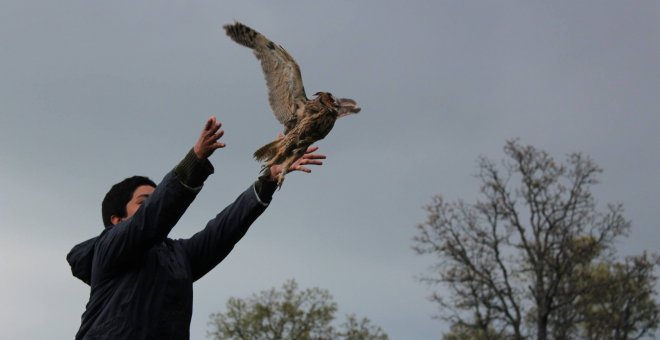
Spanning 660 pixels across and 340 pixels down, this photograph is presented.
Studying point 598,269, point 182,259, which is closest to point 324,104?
point 182,259

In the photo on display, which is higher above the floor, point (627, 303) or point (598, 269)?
point (598, 269)

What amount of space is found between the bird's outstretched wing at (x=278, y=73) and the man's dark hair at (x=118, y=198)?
94cm

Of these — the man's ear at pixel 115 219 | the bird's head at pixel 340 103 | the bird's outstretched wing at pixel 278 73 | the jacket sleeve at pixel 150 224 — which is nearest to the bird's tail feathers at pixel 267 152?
the bird's outstretched wing at pixel 278 73

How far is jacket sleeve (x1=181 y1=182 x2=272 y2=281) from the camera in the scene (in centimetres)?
585

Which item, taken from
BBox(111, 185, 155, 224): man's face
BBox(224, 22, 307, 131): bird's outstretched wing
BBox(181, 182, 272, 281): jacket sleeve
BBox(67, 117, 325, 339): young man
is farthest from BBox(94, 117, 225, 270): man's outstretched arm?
BBox(224, 22, 307, 131): bird's outstretched wing

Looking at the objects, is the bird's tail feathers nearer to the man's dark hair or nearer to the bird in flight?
the bird in flight

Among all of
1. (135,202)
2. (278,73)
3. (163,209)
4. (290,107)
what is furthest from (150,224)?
(278,73)

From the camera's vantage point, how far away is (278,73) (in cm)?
609

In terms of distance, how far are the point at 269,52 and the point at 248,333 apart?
3854 centimetres

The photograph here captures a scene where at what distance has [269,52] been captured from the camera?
6168 mm

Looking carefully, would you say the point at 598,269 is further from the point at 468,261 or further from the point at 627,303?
the point at 468,261

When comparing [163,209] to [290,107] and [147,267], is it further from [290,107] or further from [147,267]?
[290,107]

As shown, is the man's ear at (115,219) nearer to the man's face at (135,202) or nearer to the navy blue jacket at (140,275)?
the man's face at (135,202)

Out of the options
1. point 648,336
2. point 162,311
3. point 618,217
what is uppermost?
point 618,217
